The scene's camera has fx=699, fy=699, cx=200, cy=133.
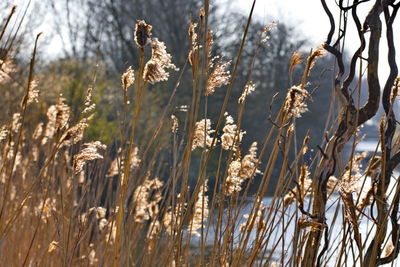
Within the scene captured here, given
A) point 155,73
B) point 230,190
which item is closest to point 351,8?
point 155,73

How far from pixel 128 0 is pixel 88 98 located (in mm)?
17167

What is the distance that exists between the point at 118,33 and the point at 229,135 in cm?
1705

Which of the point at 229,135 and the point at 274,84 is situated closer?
the point at 229,135

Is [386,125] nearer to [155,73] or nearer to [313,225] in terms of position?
[313,225]

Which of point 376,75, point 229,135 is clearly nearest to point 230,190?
point 229,135

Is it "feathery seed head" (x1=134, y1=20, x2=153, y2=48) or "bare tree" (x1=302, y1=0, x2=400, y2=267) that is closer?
"feathery seed head" (x1=134, y1=20, x2=153, y2=48)

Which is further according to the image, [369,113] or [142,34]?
[369,113]

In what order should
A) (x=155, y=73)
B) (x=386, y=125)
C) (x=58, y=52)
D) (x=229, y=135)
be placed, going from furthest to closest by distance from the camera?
(x=58, y=52) → (x=229, y=135) → (x=386, y=125) → (x=155, y=73)

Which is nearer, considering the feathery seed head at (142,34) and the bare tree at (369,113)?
the feathery seed head at (142,34)

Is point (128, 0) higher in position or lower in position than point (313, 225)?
higher

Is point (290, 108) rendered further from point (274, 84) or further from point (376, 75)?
point (274, 84)

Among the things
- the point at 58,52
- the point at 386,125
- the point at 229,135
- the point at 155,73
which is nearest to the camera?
the point at 155,73

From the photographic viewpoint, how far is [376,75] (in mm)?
1569

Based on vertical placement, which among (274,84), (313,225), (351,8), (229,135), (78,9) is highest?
(78,9)
